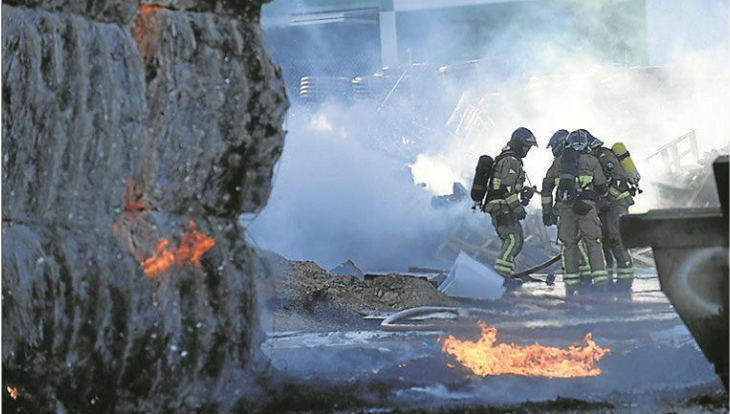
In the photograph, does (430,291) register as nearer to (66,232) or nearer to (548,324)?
(548,324)

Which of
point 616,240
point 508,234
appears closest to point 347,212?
point 508,234

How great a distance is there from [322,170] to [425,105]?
5644 millimetres

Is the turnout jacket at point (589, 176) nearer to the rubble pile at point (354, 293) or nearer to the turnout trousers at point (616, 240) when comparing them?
the turnout trousers at point (616, 240)

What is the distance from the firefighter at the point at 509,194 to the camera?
Answer: 10.3 m

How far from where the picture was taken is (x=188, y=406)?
4.79m

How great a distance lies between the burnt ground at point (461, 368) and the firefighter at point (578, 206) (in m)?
0.31

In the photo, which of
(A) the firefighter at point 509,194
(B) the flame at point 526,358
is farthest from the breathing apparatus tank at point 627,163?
(B) the flame at point 526,358

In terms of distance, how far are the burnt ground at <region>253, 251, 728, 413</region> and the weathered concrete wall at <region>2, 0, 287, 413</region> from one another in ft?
1.49

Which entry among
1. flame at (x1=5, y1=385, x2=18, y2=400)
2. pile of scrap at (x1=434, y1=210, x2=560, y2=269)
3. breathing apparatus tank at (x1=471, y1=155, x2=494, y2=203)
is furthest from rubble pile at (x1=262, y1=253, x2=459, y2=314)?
flame at (x1=5, y1=385, x2=18, y2=400)

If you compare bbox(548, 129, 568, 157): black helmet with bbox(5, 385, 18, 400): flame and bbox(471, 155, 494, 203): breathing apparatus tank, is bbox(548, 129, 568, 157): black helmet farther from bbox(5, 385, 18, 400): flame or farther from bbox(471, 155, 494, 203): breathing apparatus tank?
bbox(5, 385, 18, 400): flame

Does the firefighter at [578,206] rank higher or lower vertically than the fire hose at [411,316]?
higher

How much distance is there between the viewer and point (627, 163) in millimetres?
10273

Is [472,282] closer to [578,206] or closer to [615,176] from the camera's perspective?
[578,206]

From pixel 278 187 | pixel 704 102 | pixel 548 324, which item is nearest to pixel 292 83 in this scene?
pixel 278 187
